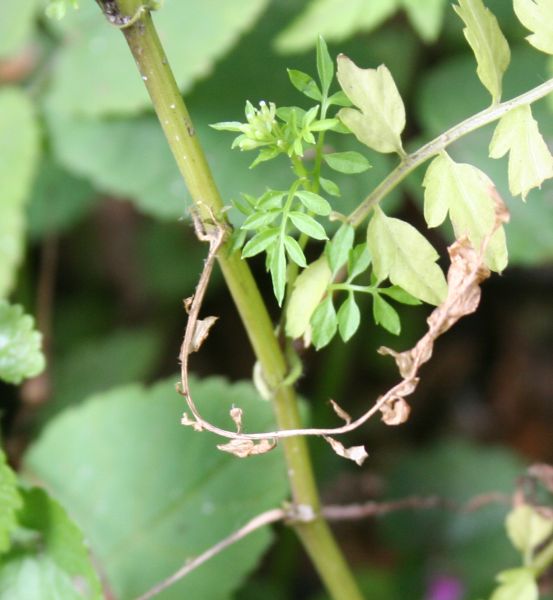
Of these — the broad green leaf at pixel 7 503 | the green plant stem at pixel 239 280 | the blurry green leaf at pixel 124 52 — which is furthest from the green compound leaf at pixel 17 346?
the blurry green leaf at pixel 124 52

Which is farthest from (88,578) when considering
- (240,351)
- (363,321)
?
(240,351)

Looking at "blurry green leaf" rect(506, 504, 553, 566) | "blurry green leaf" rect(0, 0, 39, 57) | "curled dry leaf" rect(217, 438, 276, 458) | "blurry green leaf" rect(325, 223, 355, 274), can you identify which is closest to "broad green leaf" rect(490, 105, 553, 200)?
"blurry green leaf" rect(325, 223, 355, 274)

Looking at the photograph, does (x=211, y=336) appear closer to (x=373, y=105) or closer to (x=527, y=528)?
(x=527, y=528)

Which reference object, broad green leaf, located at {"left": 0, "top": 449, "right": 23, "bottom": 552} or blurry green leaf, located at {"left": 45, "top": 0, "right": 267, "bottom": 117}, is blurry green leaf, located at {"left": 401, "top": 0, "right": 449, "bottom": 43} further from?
broad green leaf, located at {"left": 0, "top": 449, "right": 23, "bottom": 552}

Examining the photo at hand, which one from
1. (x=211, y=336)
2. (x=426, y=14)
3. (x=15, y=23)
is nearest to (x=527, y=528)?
(x=426, y=14)

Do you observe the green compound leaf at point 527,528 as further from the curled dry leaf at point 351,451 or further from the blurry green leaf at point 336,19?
the blurry green leaf at point 336,19

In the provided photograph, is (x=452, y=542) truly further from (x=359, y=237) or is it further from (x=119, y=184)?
(x=119, y=184)
